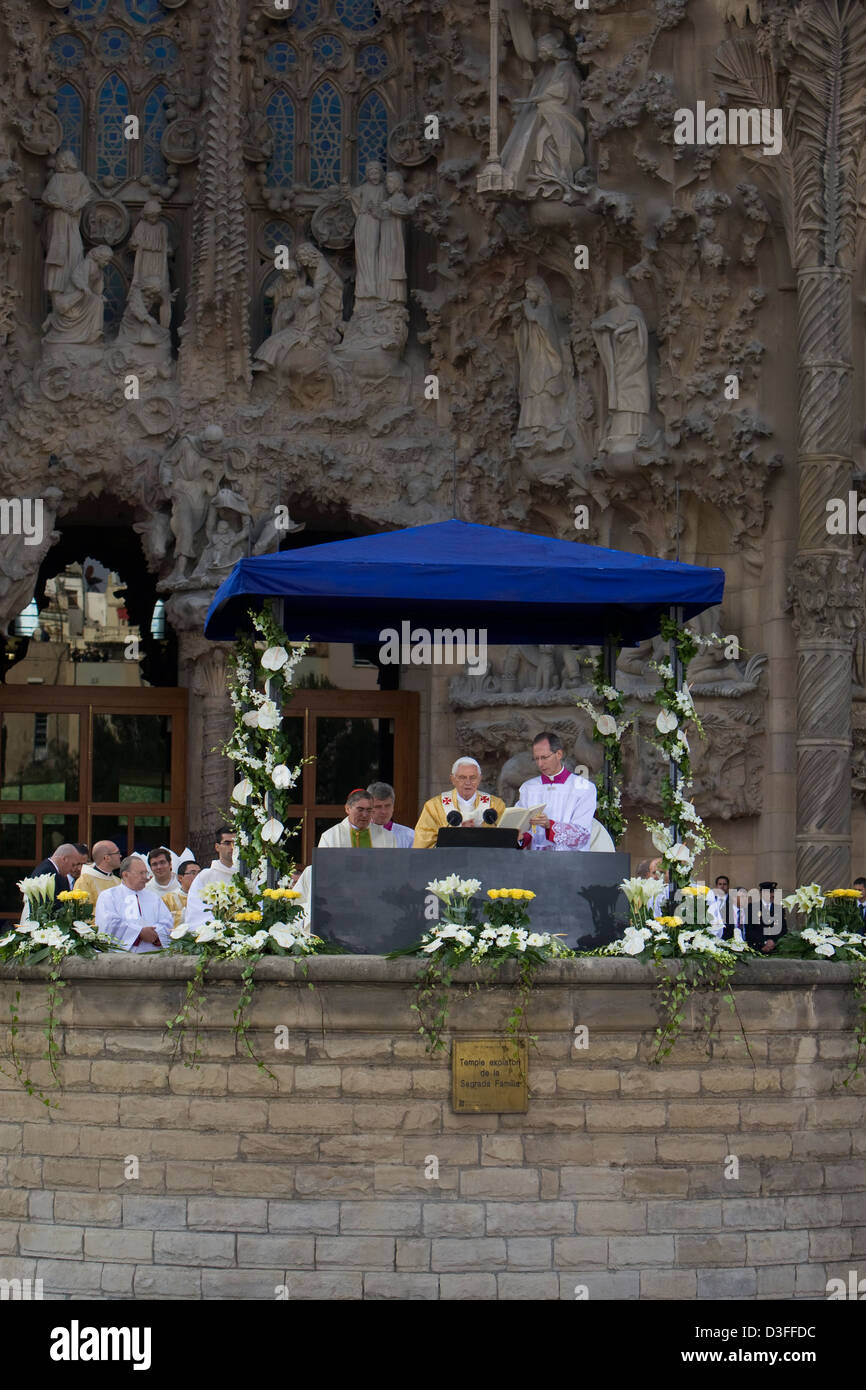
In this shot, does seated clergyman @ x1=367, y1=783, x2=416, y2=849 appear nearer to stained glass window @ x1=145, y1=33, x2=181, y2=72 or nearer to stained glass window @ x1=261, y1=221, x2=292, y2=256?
stained glass window @ x1=261, y1=221, x2=292, y2=256

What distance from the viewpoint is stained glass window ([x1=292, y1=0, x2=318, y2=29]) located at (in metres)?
24.1

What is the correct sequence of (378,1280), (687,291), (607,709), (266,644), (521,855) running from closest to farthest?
1. (378,1280)
2. (521,855)
3. (266,644)
4. (607,709)
5. (687,291)

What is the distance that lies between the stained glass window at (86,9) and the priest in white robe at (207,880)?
12149 millimetres

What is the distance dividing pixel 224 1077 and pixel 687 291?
11.8 m

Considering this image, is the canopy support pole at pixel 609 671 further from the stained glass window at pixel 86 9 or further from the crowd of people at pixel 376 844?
the stained glass window at pixel 86 9

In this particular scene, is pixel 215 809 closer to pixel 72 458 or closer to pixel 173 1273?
pixel 72 458

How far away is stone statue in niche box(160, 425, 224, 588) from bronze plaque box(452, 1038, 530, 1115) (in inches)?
441

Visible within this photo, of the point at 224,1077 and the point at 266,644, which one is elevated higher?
the point at 266,644

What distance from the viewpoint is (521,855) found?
12.7 m

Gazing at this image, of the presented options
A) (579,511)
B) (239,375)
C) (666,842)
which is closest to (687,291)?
(579,511)

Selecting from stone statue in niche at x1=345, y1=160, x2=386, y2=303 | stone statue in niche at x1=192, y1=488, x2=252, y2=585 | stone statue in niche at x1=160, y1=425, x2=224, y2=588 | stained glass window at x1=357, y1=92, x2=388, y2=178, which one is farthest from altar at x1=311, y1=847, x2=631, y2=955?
stained glass window at x1=357, y1=92, x2=388, y2=178

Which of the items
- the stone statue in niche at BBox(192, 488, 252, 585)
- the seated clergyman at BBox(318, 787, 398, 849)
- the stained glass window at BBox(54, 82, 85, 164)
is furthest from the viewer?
the stained glass window at BBox(54, 82, 85, 164)

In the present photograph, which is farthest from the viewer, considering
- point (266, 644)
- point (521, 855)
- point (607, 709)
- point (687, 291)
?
point (687, 291)

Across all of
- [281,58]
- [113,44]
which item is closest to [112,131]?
[113,44]
